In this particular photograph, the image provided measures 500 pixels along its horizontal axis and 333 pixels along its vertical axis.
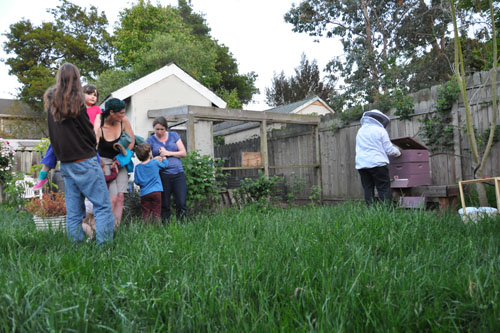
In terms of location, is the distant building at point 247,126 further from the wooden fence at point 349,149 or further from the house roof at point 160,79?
the house roof at point 160,79

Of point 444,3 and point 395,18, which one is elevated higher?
point 395,18

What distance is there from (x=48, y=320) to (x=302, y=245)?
1.61 m

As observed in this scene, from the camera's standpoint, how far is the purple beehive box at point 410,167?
5.26 metres

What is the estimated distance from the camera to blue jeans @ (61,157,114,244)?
3096 mm

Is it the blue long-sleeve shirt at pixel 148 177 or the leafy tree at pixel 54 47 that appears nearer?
the blue long-sleeve shirt at pixel 148 177

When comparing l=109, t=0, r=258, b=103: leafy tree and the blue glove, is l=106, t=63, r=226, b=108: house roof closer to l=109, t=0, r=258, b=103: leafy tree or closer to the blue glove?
the blue glove

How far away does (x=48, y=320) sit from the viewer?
1511 mm

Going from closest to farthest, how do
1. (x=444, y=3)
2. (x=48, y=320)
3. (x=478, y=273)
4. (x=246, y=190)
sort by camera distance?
(x=48, y=320) → (x=478, y=273) → (x=444, y=3) → (x=246, y=190)

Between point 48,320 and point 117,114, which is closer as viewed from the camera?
point 48,320

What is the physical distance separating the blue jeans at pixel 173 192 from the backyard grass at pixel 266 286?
5.89 feet

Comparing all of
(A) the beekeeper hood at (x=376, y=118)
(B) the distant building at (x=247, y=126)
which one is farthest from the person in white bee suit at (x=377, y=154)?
(B) the distant building at (x=247, y=126)

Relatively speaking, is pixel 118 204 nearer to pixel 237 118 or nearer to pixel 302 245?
pixel 302 245

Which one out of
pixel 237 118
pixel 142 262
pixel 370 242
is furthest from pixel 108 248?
pixel 237 118

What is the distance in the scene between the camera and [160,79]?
1205cm
